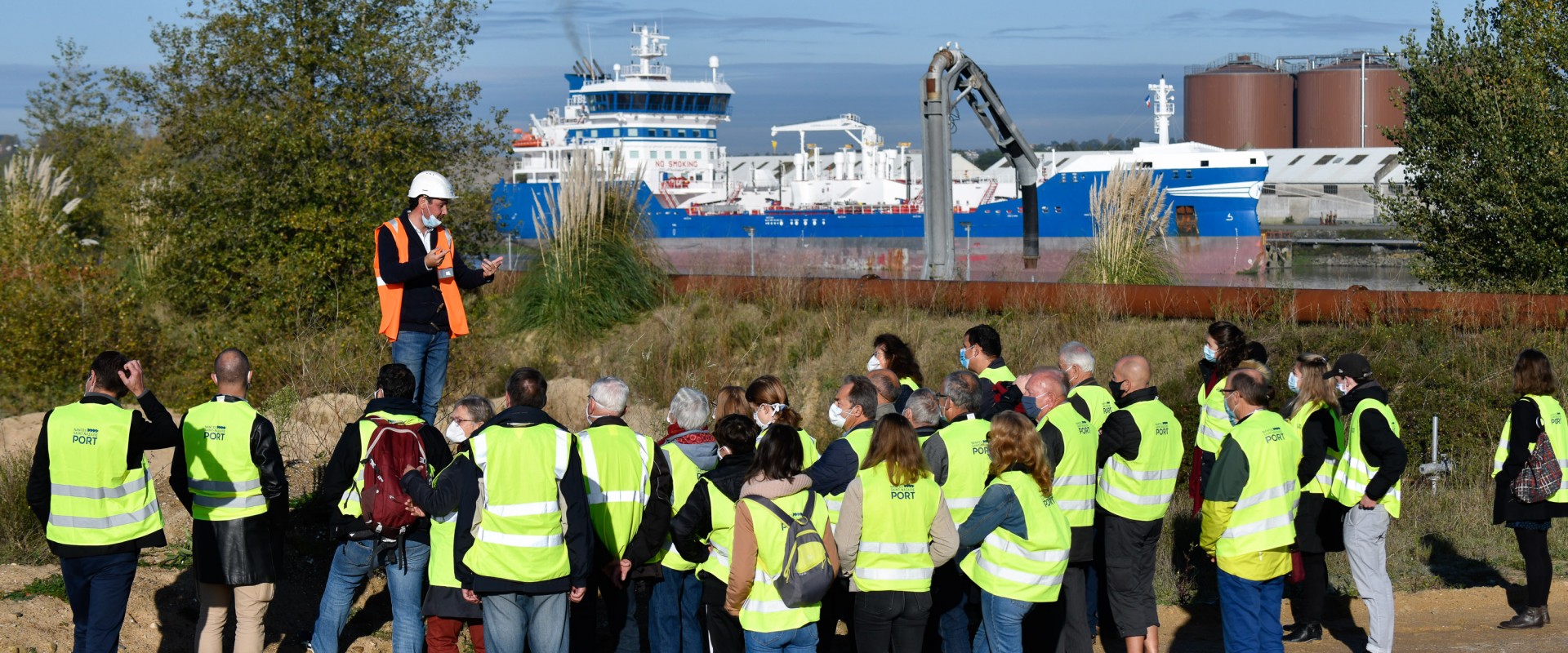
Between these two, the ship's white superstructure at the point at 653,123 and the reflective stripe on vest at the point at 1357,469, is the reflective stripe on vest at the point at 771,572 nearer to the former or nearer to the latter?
the reflective stripe on vest at the point at 1357,469

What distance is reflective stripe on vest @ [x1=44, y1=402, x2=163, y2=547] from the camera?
5652mm

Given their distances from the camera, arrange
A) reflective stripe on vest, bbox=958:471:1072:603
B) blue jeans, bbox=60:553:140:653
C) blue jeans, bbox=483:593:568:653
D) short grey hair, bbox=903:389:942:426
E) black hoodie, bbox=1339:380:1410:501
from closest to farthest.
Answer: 1. blue jeans, bbox=483:593:568:653
2. reflective stripe on vest, bbox=958:471:1072:603
3. blue jeans, bbox=60:553:140:653
4. short grey hair, bbox=903:389:942:426
5. black hoodie, bbox=1339:380:1410:501

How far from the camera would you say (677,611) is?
6418mm

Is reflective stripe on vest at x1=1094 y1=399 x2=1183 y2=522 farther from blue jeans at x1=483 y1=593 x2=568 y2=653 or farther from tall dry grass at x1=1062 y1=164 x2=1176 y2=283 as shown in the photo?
tall dry grass at x1=1062 y1=164 x2=1176 y2=283

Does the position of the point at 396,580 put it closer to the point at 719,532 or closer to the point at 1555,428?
the point at 719,532

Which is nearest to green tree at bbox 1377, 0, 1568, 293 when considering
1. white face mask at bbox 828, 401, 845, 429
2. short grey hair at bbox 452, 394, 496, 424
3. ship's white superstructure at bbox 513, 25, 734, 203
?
white face mask at bbox 828, 401, 845, 429

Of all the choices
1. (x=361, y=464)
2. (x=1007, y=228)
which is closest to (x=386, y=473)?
(x=361, y=464)

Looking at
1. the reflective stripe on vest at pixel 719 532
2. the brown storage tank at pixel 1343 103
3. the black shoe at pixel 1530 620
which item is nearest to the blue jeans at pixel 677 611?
the reflective stripe on vest at pixel 719 532

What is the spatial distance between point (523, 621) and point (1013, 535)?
2.09 metres

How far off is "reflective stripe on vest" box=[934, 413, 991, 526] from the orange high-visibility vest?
3.22 m

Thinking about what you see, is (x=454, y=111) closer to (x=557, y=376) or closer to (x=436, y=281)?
(x=557, y=376)

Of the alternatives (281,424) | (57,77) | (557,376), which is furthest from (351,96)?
(57,77)

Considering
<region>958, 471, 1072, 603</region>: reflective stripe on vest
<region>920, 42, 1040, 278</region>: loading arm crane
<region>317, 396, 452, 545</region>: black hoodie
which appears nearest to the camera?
<region>958, 471, 1072, 603</region>: reflective stripe on vest

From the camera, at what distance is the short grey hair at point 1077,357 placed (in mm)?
6957
